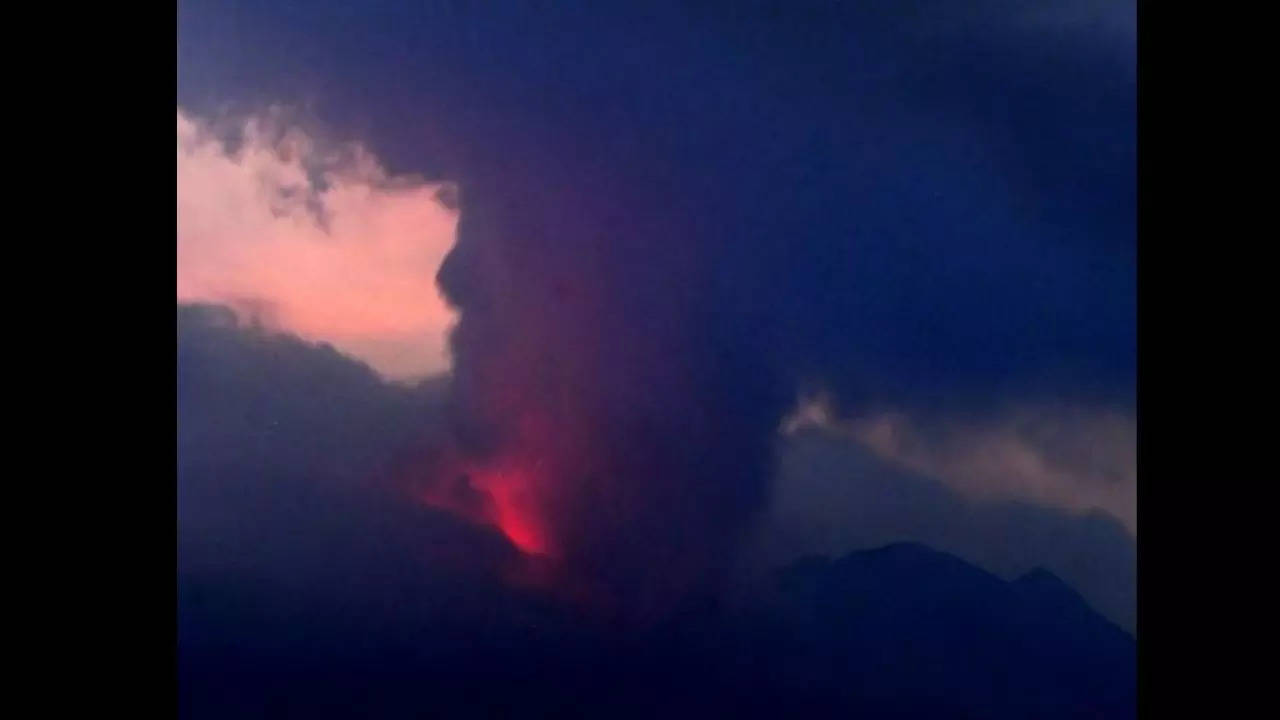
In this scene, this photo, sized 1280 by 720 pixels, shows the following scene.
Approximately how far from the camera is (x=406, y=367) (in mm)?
4629

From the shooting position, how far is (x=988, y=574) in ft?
15.1
